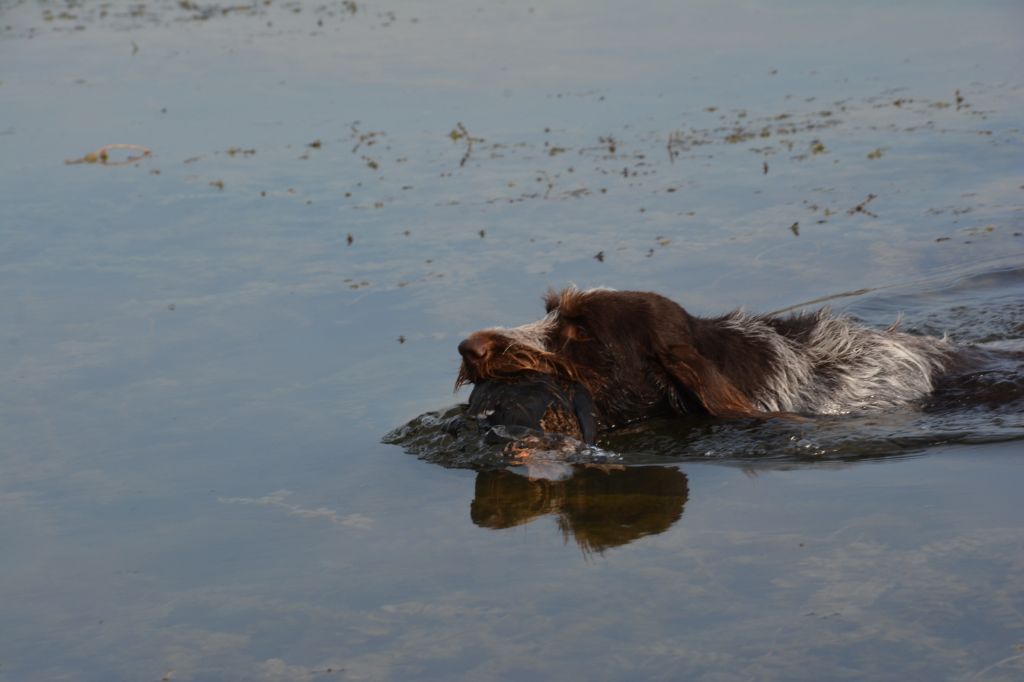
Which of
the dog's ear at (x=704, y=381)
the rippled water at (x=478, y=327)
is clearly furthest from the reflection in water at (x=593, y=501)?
the dog's ear at (x=704, y=381)

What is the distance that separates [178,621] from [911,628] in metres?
2.56

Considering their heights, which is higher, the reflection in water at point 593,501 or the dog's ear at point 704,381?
the dog's ear at point 704,381

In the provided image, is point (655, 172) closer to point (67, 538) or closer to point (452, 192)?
point (452, 192)

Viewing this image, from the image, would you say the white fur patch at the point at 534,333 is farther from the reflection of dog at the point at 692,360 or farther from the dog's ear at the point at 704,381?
the dog's ear at the point at 704,381

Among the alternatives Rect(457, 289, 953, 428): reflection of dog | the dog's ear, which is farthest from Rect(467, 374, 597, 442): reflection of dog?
the dog's ear

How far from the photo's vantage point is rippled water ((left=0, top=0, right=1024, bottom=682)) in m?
5.05

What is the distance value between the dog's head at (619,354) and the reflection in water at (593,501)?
1.43 feet

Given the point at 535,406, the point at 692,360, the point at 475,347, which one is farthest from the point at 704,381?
the point at 475,347

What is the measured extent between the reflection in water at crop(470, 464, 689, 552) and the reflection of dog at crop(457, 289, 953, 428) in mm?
443

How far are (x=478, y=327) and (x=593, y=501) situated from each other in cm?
239

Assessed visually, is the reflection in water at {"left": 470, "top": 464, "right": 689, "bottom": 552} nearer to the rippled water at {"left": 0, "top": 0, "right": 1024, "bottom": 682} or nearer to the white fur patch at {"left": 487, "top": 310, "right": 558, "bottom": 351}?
the rippled water at {"left": 0, "top": 0, "right": 1024, "bottom": 682}

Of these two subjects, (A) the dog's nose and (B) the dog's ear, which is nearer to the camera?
(A) the dog's nose

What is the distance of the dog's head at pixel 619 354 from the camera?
22.5 feet

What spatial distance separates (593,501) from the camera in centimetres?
641
